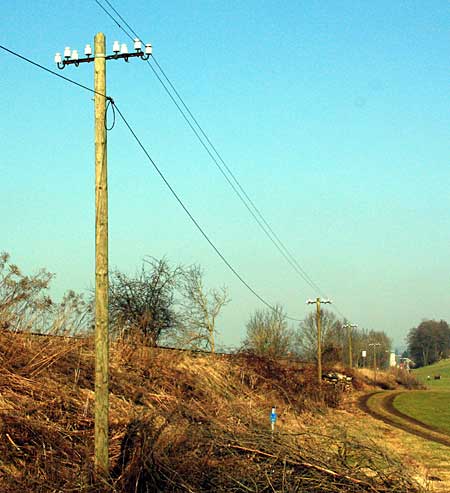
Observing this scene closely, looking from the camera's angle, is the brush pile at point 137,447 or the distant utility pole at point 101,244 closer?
the brush pile at point 137,447

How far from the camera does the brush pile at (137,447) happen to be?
10.9 m

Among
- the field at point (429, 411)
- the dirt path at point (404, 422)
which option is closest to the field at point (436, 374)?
the field at point (429, 411)

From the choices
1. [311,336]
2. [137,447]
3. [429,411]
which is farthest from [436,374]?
[137,447]

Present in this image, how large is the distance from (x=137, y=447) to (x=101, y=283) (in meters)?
2.80

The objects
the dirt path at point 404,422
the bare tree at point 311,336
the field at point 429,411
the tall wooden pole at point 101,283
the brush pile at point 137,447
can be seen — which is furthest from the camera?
the bare tree at point 311,336

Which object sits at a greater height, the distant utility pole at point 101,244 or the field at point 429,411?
the distant utility pole at point 101,244

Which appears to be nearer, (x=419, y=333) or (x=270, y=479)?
(x=270, y=479)

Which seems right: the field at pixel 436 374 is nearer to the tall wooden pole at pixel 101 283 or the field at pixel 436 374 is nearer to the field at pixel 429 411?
the field at pixel 429 411

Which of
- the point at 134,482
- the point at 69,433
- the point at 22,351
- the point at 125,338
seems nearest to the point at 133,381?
the point at 125,338

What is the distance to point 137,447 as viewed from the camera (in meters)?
11.6

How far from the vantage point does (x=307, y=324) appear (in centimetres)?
10388

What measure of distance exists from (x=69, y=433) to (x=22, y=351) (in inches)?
151

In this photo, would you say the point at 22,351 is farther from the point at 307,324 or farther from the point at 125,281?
the point at 307,324

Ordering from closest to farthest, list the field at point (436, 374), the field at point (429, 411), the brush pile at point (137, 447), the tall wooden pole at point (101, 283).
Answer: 1. the brush pile at point (137, 447)
2. the tall wooden pole at point (101, 283)
3. the field at point (429, 411)
4. the field at point (436, 374)
